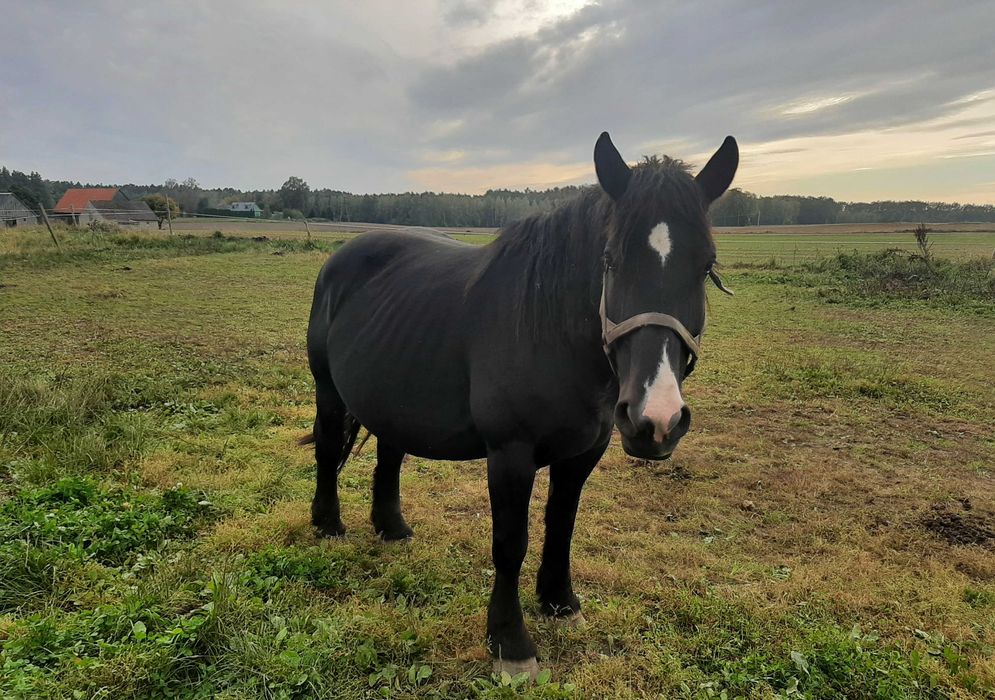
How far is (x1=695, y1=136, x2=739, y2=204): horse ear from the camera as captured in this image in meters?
1.99

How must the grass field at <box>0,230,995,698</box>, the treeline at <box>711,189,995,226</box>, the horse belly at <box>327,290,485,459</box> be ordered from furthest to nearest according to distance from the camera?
the treeline at <box>711,189,995,226</box> → the horse belly at <box>327,290,485,459</box> → the grass field at <box>0,230,995,698</box>

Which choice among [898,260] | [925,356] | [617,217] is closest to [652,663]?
[617,217]

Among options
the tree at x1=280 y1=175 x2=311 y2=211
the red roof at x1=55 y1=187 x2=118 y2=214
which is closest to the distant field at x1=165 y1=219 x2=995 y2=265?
the tree at x1=280 y1=175 x2=311 y2=211

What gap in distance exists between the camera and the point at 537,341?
2.25 m

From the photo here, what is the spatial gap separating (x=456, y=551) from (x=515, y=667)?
1.10 meters

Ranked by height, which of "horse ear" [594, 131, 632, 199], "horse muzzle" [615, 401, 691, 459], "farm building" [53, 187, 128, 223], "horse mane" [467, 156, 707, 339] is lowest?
"horse muzzle" [615, 401, 691, 459]

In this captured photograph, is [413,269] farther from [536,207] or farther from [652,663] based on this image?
[652,663]

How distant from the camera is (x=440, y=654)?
250cm

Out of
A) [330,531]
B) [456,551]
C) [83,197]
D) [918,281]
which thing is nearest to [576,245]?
[456,551]

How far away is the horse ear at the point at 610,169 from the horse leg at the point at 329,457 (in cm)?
235

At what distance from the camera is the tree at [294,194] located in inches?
2333

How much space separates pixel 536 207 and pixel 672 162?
0.76 metres

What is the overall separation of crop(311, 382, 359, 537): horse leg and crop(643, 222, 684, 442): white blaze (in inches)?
94.4

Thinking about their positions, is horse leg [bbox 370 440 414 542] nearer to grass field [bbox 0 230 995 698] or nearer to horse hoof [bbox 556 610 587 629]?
grass field [bbox 0 230 995 698]
